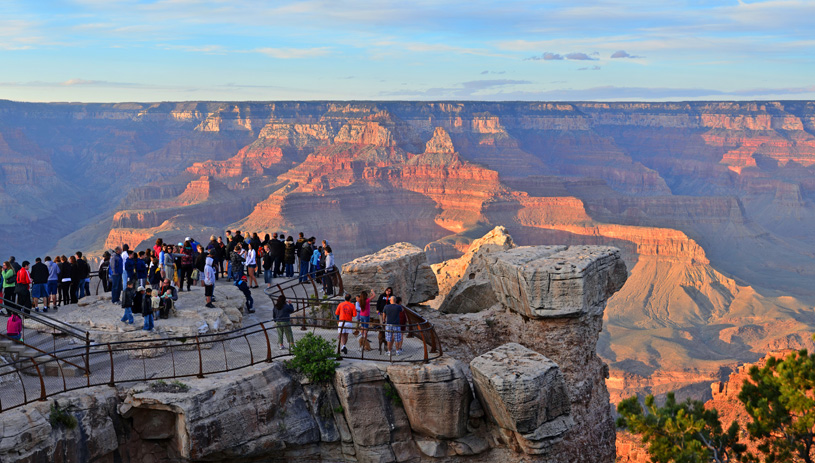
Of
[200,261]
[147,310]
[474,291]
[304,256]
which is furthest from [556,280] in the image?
[200,261]

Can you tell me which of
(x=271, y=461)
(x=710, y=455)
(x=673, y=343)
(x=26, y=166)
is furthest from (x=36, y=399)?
(x=26, y=166)

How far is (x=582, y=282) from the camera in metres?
18.8

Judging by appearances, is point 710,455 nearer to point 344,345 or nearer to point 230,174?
point 344,345

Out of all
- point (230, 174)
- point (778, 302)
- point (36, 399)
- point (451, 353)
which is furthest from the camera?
point (230, 174)

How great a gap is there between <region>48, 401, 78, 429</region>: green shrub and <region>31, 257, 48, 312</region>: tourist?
7.47 meters

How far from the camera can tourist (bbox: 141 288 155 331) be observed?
1864 centimetres

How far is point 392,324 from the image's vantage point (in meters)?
18.1

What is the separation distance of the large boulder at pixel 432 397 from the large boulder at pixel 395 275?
503 centimetres

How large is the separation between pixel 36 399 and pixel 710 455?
44.9ft

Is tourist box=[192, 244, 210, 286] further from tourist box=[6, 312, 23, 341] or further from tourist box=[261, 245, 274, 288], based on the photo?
tourist box=[6, 312, 23, 341]

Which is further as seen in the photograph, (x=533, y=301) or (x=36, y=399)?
(x=533, y=301)

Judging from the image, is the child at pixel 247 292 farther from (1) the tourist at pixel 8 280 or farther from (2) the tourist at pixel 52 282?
(1) the tourist at pixel 8 280

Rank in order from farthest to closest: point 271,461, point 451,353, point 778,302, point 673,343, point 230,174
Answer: point 230,174
point 778,302
point 673,343
point 451,353
point 271,461

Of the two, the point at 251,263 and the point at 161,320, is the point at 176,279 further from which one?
the point at 161,320
